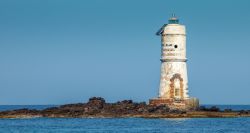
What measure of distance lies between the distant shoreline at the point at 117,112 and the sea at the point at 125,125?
38cm

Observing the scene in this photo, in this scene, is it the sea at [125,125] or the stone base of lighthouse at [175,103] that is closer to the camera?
the sea at [125,125]

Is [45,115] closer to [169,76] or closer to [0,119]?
[0,119]

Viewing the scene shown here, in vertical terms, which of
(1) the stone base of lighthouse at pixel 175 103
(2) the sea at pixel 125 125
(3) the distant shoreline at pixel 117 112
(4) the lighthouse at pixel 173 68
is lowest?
(2) the sea at pixel 125 125

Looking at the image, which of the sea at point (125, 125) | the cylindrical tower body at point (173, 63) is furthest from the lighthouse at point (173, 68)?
Answer: the sea at point (125, 125)

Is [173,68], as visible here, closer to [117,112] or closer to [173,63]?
[173,63]

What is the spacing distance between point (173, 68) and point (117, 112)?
642cm

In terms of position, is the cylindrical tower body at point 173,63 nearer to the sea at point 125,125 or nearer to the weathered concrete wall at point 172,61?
the weathered concrete wall at point 172,61

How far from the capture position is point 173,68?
74938mm

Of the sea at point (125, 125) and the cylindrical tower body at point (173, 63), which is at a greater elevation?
the cylindrical tower body at point (173, 63)

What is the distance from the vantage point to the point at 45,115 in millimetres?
76062

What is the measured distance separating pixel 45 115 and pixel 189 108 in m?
13.2

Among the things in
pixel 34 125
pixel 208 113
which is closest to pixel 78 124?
pixel 34 125

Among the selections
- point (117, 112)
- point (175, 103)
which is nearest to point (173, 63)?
point (175, 103)

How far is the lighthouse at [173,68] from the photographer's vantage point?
74.8 meters
